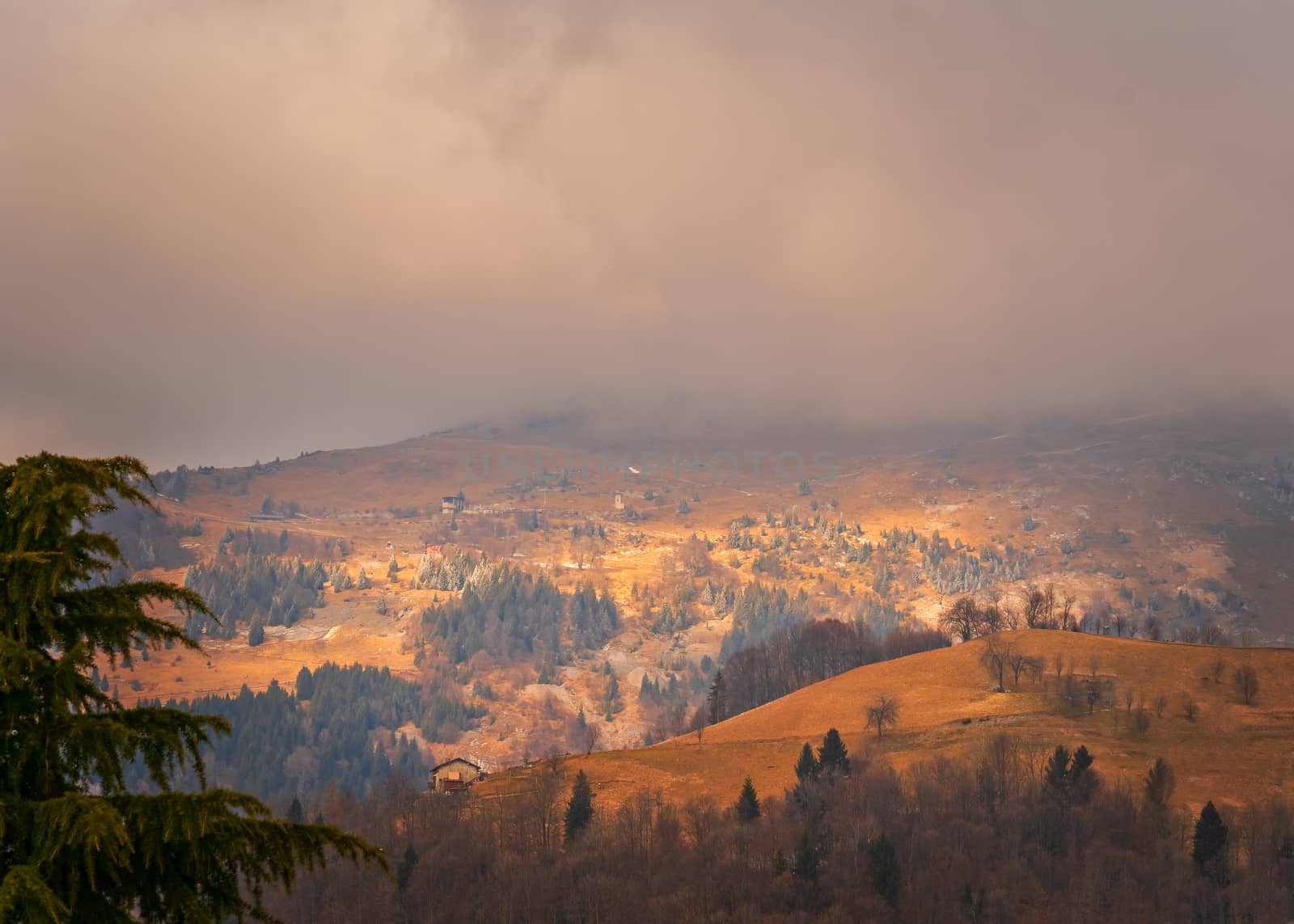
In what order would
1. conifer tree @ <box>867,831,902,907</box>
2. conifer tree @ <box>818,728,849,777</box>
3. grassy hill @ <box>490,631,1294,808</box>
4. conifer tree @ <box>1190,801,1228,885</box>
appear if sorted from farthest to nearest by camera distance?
conifer tree @ <box>818,728,849,777</box>, grassy hill @ <box>490,631,1294,808</box>, conifer tree @ <box>867,831,902,907</box>, conifer tree @ <box>1190,801,1228,885</box>

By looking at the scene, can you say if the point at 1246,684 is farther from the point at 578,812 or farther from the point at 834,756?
the point at 578,812

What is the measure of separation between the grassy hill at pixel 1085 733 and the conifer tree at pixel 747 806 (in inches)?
359

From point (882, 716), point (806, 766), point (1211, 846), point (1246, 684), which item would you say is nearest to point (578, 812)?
point (806, 766)

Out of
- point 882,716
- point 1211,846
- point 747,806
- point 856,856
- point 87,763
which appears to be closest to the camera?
point 87,763

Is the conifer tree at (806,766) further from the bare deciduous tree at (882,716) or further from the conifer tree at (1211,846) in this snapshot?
the conifer tree at (1211,846)

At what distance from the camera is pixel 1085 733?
167 metres

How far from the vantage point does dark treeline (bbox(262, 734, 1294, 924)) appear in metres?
125

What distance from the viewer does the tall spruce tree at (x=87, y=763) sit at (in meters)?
13.2

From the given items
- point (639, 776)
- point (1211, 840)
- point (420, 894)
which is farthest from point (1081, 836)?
point (420, 894)

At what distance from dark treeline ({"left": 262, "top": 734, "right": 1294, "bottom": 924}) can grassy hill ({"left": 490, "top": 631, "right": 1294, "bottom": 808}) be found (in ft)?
23.9

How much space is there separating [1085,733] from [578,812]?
272 ft

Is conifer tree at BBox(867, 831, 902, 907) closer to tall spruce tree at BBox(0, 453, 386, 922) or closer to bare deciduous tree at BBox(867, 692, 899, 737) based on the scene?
bare deciduous tree at BBox(867, 692, 899, 737)

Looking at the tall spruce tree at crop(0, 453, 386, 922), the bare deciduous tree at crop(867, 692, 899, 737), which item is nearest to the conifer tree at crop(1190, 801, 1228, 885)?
the bare deciduous tree at crop(867, 692, 899, 737)

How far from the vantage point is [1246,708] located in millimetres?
167750
